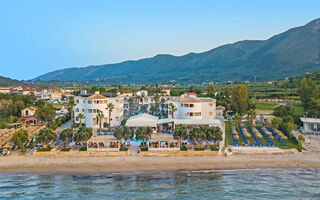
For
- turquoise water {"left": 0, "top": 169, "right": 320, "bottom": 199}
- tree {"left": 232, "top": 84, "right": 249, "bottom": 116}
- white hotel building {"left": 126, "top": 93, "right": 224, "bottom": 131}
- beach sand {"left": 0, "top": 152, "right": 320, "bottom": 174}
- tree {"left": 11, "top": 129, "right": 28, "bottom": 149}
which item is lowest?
turquoise water {"left": 0, "top": 169, "right": 320, "bottom": 199}

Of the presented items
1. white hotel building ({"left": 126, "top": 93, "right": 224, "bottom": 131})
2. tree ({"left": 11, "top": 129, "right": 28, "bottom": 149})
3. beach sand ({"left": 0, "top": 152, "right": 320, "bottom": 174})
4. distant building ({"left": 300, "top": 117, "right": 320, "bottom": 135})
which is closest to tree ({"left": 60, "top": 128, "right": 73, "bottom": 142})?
beach sand ({"left": 0, "top": 152, "right": 320, "bottom": 174})

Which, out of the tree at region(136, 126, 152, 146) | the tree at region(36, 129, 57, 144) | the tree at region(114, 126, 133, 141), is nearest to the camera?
the tree at region(36, 129, 57, 144)

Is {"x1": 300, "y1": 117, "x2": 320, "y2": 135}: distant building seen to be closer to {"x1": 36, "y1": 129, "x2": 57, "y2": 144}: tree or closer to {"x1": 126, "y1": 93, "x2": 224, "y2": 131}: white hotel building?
{"x1": 126, "y1": 93, "x2": 224, "y2": 131}: white hotel building

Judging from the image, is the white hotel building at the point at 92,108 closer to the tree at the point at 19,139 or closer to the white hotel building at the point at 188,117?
the white hotel building at the point at 188,117

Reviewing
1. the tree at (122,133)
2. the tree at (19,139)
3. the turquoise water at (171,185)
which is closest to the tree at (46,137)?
the tree at (19,139)

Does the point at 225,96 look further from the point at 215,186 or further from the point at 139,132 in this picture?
the point at 215,186

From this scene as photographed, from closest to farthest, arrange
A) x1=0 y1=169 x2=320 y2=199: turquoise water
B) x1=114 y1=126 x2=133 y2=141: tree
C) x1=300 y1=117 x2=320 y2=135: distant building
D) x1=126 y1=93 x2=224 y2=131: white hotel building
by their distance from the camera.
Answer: x1=0 y1=169 x2=320 y2=199: turquoise water < x1=114 y1=126 x2=133 y2=141: tree < x1=126 y1=93 x2=224 y2=131: white hotel building < x1=300 y1=117 x2=320 y2=135: distant building
